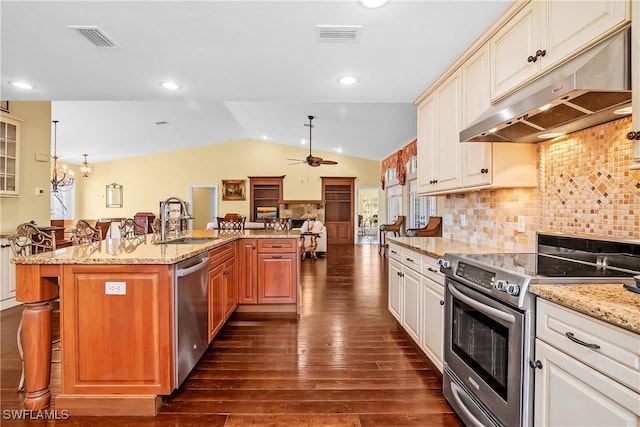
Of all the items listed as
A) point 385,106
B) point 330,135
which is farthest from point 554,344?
point 330,135

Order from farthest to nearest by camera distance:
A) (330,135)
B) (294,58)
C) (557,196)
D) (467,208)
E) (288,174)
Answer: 1. (288,174)
2. (330,135)
3. (467,208)
4. (294,58)
5. (557,196)

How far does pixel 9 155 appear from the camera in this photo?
4.11 meters

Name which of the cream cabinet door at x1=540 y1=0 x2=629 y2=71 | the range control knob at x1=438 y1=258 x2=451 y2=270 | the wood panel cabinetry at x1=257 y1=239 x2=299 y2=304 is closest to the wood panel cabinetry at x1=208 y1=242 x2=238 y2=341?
the wood panel cabinetry at x1=257 y1=239 x2=299 y2=304

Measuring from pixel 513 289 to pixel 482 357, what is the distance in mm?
506

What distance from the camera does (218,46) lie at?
2.29m

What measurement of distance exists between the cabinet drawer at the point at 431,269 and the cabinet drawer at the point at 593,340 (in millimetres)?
894

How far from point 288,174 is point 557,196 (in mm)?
9769

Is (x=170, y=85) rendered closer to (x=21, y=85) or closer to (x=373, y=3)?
(x=21, y=85)

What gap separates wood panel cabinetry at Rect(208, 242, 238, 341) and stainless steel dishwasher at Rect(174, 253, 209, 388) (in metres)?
0.14

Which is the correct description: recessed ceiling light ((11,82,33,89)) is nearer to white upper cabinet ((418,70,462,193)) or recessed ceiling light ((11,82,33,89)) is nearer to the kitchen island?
the kitchen island

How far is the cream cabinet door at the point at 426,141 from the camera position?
3016mm

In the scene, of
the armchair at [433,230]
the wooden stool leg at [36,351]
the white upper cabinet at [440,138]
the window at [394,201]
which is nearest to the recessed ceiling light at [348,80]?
the white upper cabinet at [440,138]

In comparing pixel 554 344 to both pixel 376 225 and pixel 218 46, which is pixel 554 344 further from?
pixel 376 225

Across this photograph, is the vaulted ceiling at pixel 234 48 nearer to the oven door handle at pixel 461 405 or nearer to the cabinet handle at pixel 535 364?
the cabinet handle at pixel 535 364
